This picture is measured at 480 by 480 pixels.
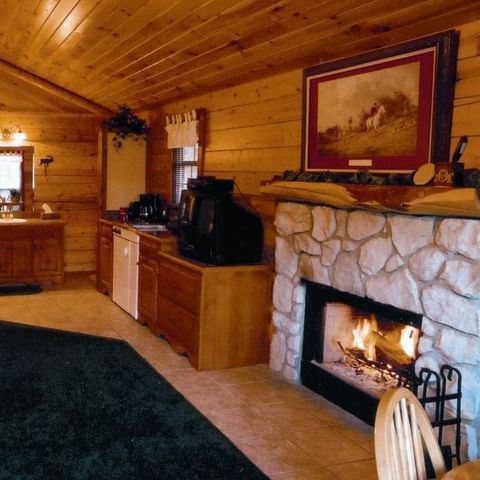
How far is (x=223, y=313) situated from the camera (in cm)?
417

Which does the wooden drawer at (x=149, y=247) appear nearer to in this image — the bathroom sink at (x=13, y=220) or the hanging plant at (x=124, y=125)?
the hanging plant at (x=124, y=125)

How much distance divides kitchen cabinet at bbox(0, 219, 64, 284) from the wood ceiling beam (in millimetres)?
1420

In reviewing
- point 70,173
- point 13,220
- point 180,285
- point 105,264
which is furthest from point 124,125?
point 180,285

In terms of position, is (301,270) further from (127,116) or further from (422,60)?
(127,116)

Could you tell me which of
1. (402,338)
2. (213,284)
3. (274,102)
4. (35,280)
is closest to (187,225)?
(213,284)

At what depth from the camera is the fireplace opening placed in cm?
323

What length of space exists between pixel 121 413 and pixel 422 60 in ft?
8.14

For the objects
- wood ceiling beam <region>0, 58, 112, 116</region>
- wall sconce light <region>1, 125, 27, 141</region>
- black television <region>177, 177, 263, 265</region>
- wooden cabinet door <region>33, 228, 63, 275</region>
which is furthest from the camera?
wall sconce light <region>1, 125, 27, 141</region>

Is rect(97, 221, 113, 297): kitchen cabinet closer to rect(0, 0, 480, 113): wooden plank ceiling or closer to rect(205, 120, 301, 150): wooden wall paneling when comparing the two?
rect(0, 0, 480, 113): wooden plank ceiling

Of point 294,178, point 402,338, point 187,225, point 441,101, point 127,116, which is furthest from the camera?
point 127,116

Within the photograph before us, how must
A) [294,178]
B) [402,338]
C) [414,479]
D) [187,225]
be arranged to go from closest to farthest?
[414,479], [402,338], [294,178], [187,225]

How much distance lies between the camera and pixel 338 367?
3.77m

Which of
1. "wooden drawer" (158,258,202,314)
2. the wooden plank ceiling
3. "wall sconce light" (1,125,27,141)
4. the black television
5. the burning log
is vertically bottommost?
the burning log

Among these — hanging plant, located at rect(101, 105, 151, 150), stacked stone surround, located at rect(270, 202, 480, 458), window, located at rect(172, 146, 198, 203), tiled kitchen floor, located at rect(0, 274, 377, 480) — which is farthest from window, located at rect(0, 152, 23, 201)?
stacked stone surround, located at rect(270, 202, 480, 458)
